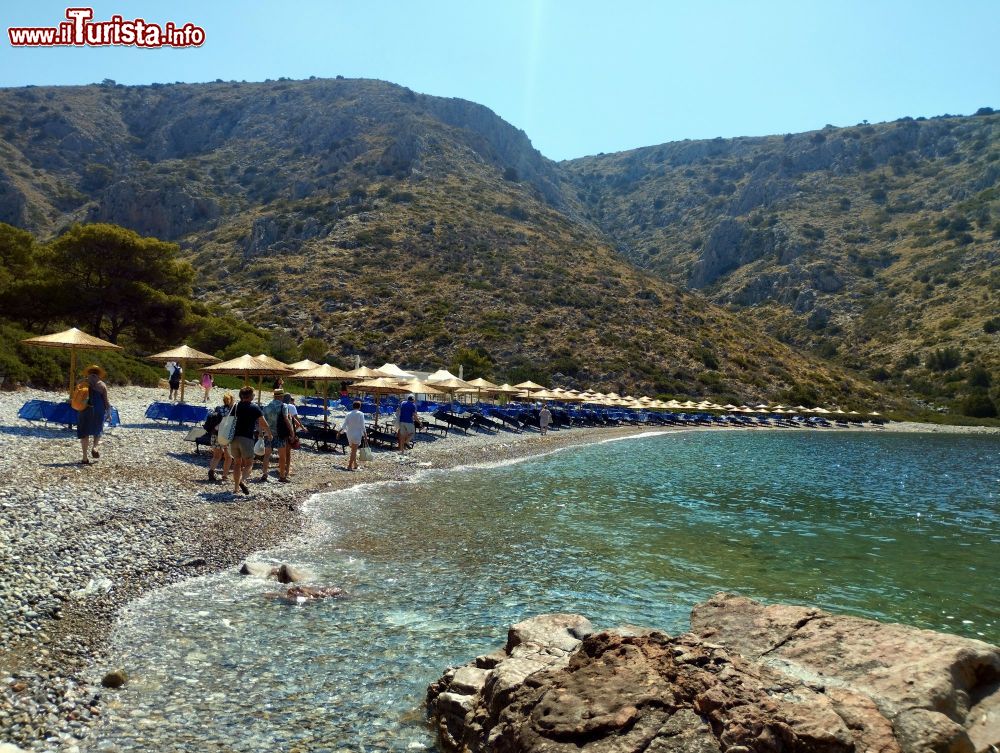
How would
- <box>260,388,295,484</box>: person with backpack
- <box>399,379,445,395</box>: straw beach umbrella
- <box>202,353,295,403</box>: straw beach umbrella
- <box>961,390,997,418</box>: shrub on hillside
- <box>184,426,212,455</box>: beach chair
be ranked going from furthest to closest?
<box>961,390,997,418</box>: shrub on hillside < <box>399,379,445,395</box>: straw beach umbrella < <box>202,353,295,403</box>: straw beach umbrella < <box>184,426,212,455</box>: beach chair < <box>260,388,295,484</box>: person with backpack

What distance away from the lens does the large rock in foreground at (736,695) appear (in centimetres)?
376

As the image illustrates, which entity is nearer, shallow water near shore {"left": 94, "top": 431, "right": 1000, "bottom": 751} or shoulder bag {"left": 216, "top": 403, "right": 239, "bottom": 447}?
shallow water near shore {"left": 94, "top": 431, "right": 1000, "bottom": 751}

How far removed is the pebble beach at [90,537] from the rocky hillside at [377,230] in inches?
1471

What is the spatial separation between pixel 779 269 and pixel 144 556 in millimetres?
96112

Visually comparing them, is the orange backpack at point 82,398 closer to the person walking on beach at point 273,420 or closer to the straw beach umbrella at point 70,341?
the person walking on beach at point 273,420

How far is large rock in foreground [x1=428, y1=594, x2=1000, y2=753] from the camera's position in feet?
12.3

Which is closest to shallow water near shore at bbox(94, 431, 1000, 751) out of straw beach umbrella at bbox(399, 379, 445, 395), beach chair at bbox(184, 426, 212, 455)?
beach chair at bbox(184, 426, 212, 455)

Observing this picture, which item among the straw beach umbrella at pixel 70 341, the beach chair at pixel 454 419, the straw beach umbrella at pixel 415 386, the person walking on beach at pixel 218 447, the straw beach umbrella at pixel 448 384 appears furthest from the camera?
the beach chair at pixel 454 419

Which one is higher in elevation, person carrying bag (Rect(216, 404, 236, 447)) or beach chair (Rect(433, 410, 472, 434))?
person carrying bag (Rect(216, 404, 236, 447))

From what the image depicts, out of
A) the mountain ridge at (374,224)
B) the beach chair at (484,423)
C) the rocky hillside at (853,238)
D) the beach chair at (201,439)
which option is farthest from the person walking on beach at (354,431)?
the rocky hillside at (853,238)

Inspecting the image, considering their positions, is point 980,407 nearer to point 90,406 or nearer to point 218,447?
point 218,447

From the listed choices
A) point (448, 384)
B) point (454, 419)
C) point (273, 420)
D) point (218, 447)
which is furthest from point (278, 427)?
point (454, 419)

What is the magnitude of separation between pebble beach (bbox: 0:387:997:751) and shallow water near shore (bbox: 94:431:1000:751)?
313mm

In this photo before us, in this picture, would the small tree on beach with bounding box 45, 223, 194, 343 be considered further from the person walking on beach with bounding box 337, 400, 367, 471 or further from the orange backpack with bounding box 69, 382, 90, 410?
the orange backpack with bounding box 69, 382, 90, 410
